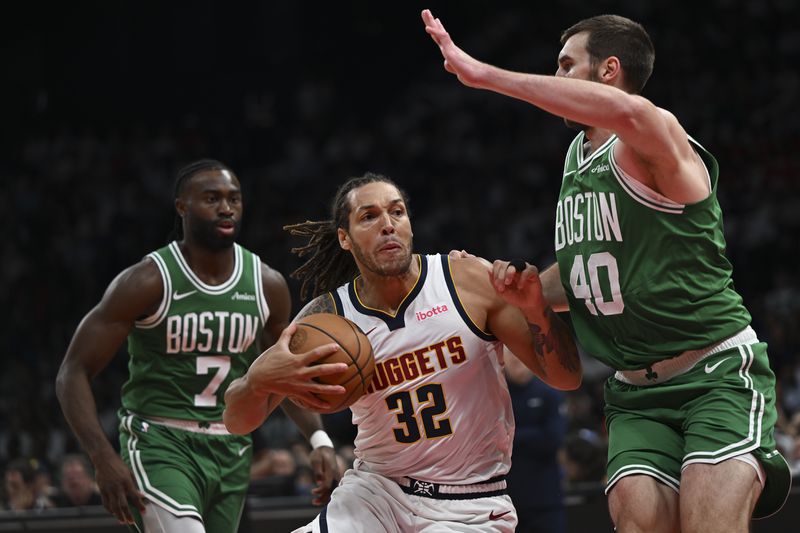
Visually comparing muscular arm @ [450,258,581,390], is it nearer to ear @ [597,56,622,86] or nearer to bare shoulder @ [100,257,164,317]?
ear @ [597,56,622,86]

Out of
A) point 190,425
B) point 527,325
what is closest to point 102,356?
point 190,425

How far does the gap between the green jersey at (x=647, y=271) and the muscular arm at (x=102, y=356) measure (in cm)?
238

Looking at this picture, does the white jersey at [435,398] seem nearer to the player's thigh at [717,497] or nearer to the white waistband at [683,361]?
the white waistband at [683,361]

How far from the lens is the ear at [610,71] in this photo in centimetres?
445

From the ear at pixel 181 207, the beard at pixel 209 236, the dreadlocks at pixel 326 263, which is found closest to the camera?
the dreadlocks at pixel 326 263

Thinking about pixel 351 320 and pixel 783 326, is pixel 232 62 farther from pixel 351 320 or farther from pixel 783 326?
pixel 351 320

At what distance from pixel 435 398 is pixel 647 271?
37.4 inches

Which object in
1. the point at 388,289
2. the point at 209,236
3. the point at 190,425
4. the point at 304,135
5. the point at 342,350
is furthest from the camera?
the point at 304,135

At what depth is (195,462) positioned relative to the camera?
5773 millimetres

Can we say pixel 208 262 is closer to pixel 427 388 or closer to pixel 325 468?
pixel 325 468

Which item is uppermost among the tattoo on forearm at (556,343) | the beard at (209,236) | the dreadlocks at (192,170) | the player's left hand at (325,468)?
the dreadlocks at (192,170)

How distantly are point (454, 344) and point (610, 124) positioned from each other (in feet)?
3.66

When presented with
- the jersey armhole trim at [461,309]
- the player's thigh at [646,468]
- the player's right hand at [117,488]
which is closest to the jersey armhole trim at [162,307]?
the player's right hand at [117,488]

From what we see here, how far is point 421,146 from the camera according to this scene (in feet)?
55.7
